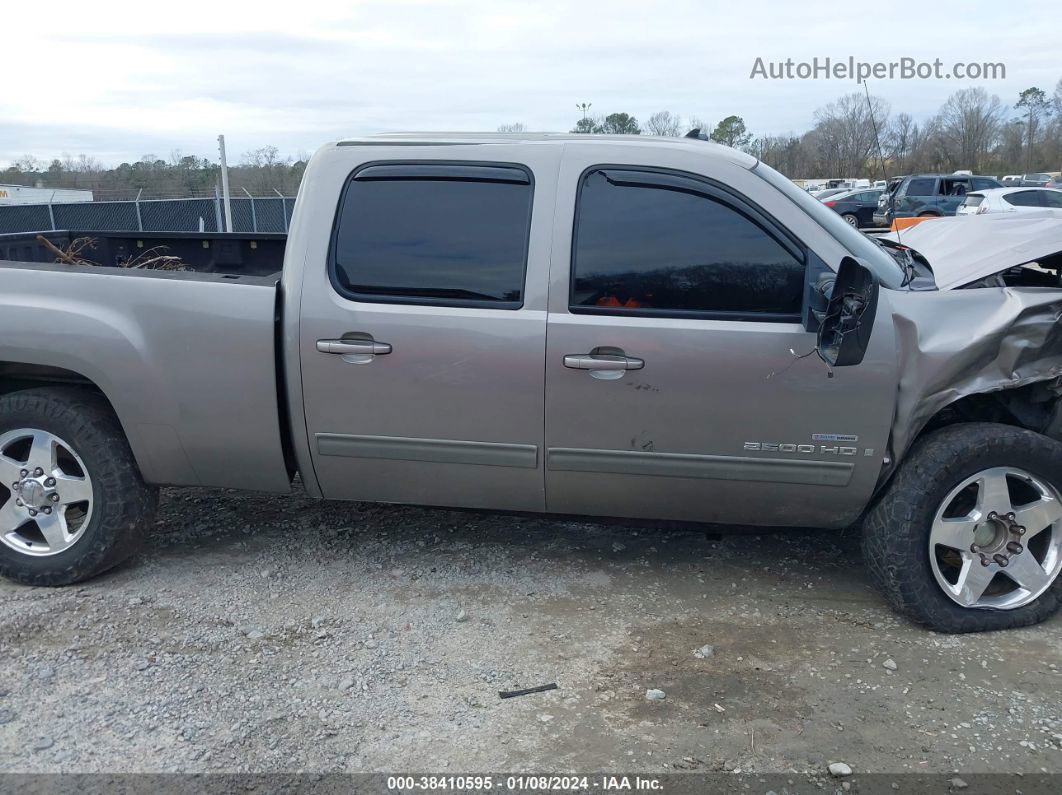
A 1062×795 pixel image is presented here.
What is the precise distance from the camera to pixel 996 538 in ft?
11.8

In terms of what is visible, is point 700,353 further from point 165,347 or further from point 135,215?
point 135,215

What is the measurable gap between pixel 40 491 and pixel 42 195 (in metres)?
23.3

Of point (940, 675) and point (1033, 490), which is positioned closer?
point (940, 675)

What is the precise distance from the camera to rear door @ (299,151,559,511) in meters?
3.55

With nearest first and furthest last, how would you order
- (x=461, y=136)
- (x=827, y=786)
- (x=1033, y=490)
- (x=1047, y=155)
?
(x=827, y=786) → (x=1033, y=490) → (x=461, y=136) → (x=1047, y=155)

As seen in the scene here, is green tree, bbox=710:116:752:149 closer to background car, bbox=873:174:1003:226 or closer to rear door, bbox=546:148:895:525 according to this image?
rear door, bbox=546:148:895:525

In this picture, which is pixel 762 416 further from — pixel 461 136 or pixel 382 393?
pixel 461 136

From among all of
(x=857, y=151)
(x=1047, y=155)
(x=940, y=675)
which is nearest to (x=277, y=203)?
(x=857, y=151)

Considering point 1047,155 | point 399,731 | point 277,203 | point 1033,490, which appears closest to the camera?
point 399,731

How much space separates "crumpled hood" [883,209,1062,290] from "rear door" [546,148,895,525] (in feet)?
2.08

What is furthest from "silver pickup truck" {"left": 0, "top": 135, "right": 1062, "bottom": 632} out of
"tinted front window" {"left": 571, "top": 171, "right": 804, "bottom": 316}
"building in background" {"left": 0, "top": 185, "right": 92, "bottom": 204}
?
"building in background" {"left": 0, "top": 185, "right": 92, "bottom": 204}

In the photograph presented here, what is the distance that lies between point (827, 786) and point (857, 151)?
5.02m

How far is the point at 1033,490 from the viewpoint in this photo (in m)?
3.61

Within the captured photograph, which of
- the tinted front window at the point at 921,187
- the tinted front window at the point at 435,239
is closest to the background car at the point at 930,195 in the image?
the tinted front window at the point at 921,187
